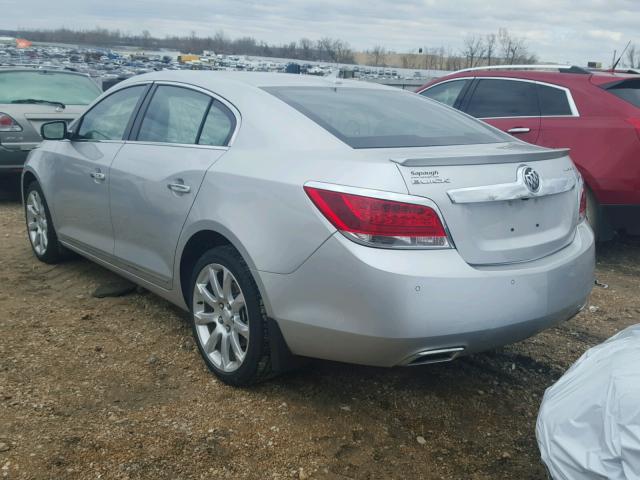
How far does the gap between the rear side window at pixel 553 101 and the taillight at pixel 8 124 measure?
5.78 m

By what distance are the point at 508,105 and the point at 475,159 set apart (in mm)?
4019

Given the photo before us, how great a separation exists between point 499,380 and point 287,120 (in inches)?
68.1

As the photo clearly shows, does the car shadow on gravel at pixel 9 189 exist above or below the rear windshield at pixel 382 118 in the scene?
below

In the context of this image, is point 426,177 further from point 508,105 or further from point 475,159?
point 508,105

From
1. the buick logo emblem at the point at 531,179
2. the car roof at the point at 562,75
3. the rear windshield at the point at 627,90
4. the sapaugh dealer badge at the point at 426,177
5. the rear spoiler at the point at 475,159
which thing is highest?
the car roof at the point at 562,75

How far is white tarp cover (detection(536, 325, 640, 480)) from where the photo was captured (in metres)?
1.83

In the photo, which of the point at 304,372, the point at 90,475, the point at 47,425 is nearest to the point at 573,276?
the point at 304,372

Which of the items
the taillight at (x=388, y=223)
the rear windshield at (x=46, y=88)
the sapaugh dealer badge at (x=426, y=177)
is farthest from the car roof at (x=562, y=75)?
the rear windshield at (x=46, y=88)

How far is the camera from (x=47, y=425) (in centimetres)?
302

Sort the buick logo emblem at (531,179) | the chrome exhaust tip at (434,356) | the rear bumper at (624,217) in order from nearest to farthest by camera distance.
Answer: the chrome exhaust tip at (434,356) < the buick logo emblem at (531,179) < the rear bumper at (624,217)

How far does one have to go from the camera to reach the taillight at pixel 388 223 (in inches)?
105

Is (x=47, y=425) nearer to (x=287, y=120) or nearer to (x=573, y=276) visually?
(x=287, y=120)

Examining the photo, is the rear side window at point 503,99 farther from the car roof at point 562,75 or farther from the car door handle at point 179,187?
the car door handle at point 179,187

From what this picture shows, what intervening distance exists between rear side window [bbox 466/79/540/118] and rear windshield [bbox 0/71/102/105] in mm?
4940
